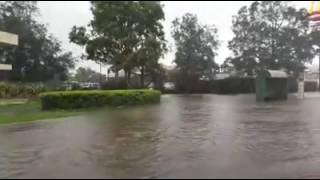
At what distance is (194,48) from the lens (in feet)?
208

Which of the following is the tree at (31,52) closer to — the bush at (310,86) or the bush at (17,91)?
the bush at (17,91)

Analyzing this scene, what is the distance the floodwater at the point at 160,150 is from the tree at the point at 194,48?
46515 millimetres

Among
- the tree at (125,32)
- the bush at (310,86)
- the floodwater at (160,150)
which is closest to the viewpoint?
the floodwater at (160,150)

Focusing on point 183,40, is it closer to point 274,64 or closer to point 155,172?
point 274,64

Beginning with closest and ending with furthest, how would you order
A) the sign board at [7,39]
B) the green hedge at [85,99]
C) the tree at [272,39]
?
the green hedge at [85,99], the sign board at [7,39], the tree at [272,39]

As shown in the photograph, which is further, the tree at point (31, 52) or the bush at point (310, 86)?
the bush at point (310, 86)

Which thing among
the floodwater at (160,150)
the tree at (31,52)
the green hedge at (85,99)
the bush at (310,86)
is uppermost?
the tree at (31,52)

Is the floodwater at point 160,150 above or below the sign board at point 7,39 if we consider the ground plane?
below

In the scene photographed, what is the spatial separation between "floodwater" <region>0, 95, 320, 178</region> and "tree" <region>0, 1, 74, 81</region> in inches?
1607

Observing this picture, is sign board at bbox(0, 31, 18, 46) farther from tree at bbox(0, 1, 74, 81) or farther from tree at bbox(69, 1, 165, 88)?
tree at bbox(0, 1, 74, 81)

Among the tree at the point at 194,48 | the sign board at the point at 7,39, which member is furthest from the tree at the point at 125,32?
the tree at the point at 194,48

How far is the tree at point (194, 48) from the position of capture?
207 feet

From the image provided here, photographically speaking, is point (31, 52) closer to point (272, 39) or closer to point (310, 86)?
point (272, 39)

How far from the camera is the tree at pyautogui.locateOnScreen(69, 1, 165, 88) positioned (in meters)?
42.0
